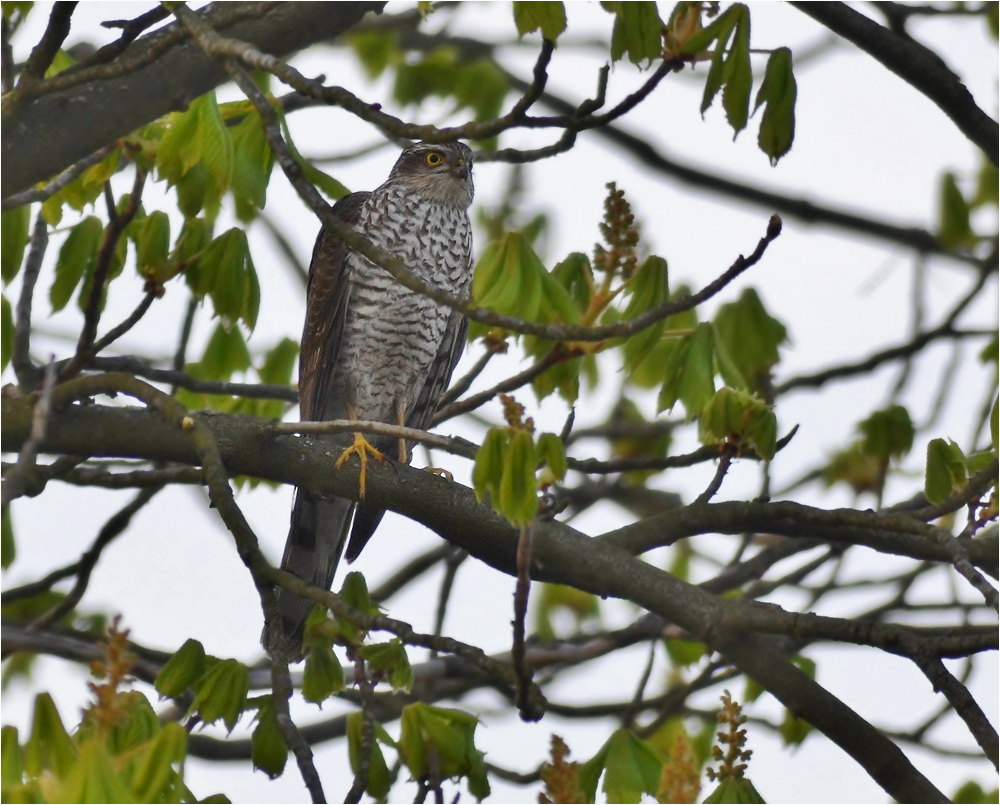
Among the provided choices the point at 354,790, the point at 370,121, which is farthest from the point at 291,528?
the point at 370,121

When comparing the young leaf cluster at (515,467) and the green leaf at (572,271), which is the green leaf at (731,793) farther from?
the green leaf at (572,271)

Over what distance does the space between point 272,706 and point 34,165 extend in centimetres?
166

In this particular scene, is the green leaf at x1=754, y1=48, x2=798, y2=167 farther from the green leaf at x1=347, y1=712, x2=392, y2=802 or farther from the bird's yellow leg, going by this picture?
the green leaf at x1=347, y1=712, x2=392, y2=802

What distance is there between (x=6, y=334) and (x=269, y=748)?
1.74 meters

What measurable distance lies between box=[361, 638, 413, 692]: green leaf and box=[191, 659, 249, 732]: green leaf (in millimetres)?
377

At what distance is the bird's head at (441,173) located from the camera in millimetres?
6066

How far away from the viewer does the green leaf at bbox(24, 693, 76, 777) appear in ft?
8.30

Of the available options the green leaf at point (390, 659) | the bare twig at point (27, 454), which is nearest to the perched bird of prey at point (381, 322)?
the green leaf at point (390, 659)

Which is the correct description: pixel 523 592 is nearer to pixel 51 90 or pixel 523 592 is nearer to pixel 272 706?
pixel 272 706

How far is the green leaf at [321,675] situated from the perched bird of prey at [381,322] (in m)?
1.80

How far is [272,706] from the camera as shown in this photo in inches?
137

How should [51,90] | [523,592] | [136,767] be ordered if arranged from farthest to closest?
[51,90] < [523,592] < [136,767]

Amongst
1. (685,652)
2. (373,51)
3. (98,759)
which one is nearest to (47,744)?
(98,759)

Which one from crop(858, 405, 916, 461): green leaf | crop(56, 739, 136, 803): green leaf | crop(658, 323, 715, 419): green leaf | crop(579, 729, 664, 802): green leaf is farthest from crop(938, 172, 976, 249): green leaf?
crop(56, 739, 136, 803): green leaf
